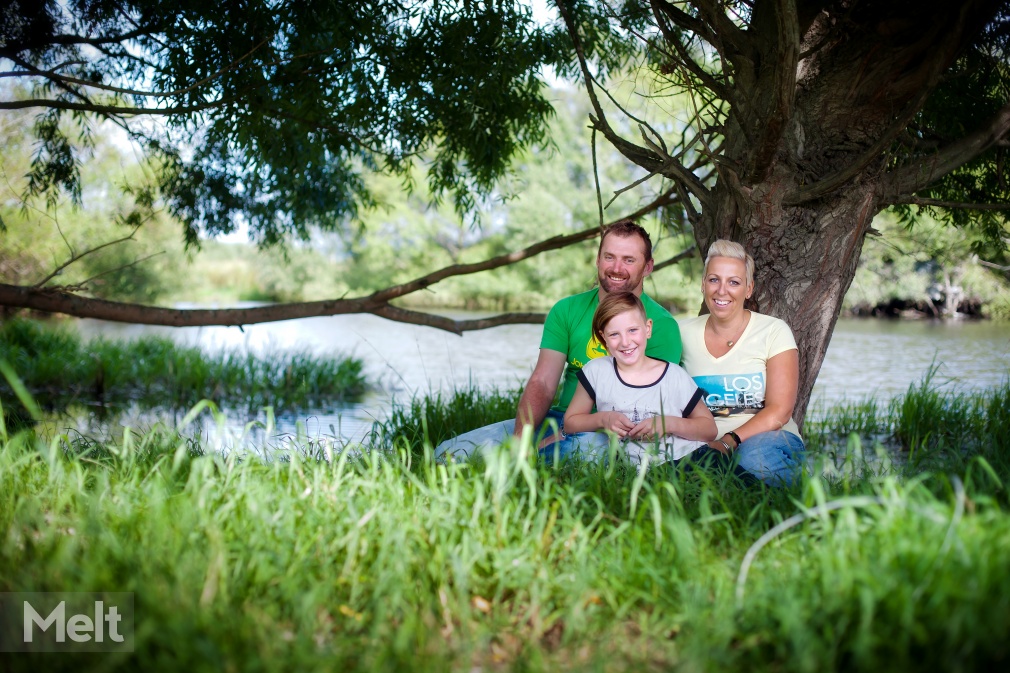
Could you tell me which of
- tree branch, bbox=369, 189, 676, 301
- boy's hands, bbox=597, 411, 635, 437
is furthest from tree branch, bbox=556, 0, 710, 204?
boy's hands, bbox=597, 411, 635, 437

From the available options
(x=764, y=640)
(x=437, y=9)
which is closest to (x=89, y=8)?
(x=437, y=9)

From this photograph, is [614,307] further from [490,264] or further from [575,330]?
[490,264]

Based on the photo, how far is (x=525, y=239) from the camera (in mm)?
28844

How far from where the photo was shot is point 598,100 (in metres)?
4.66

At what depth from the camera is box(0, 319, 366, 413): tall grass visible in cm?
853

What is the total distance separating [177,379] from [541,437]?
22.6 ft

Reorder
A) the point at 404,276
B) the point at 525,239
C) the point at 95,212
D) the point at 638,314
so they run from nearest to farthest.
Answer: the point at 638,314, the point at 95,212, the point at 525,239, the point at 404,276

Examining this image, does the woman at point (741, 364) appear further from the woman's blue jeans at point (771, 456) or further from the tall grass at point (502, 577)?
the tall grass at point (502, 577)

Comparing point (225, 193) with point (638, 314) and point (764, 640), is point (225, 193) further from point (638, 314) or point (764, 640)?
point (764, 640)

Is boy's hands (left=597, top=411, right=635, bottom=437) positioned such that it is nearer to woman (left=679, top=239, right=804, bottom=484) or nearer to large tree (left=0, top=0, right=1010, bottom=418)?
woman (left=679, top=239, right=804, bottom=484)

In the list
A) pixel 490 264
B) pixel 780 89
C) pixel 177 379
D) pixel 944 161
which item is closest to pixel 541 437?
pixel 780 89

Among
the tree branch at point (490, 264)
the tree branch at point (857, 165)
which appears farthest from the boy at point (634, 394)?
the tree branch at point (490, 264)

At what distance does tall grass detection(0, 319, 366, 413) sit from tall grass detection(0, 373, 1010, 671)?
633cm

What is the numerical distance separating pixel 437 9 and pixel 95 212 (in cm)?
1662
